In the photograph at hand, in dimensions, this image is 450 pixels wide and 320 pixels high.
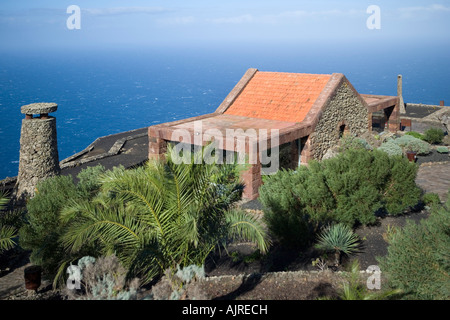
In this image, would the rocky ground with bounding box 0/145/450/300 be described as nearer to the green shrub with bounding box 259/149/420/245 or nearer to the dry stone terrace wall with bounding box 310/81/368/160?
the green shrub with bounding box 259/149/420/245

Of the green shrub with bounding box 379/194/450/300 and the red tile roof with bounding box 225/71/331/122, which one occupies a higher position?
the red tile roof with bounding box 225/71/331/122

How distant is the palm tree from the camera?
8281mm

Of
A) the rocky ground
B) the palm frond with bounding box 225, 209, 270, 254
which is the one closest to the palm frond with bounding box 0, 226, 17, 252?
the rocky ground

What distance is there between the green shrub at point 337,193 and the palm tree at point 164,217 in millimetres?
3325

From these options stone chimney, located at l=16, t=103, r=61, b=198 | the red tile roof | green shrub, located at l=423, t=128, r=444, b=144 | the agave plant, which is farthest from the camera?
green shrub, located at l=423, t=128, r=444, b=144

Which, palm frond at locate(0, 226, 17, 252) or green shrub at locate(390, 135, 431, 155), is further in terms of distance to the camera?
green shrub at locate(390, 135, 431, 155)

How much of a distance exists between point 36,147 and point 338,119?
12407 mm

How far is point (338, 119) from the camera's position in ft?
65.4

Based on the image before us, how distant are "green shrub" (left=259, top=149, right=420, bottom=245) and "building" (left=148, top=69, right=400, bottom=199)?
3.03 m

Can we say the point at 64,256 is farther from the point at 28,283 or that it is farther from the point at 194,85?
the point at 194,85

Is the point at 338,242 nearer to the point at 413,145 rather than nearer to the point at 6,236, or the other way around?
the point at 6,236
